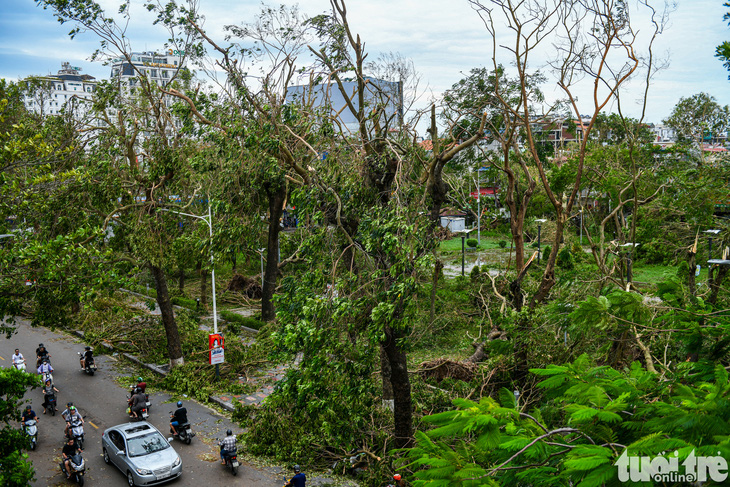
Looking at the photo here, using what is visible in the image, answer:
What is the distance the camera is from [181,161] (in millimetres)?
18078

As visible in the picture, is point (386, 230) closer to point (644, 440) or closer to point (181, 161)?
point (644, 440)

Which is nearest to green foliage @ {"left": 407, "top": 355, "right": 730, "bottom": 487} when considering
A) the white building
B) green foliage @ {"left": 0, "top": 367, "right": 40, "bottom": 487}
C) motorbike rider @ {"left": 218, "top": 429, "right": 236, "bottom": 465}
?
green foliage @ {"left": 0, "top": 367, "right": 40, "bottom": 487}

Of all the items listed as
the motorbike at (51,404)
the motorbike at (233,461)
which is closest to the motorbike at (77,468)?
the motorbike at (233,461)

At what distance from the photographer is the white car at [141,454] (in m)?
13.1

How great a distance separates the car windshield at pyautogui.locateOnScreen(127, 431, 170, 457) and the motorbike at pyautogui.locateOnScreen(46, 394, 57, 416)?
5077mm

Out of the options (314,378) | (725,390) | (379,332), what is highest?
(725,390)

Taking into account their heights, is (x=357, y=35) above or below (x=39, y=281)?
above

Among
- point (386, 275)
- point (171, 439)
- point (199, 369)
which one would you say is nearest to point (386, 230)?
point (386, 275)

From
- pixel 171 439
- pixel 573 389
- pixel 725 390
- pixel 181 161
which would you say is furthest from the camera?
pixel 181 161

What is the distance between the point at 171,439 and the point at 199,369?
4256 millimetres

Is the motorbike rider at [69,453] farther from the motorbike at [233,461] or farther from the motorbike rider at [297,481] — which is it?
the motorbike rider at [297,481]

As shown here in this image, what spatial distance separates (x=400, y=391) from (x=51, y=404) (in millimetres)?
11640

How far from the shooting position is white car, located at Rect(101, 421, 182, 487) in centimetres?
1313

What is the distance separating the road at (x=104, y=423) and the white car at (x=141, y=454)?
1.10ft
